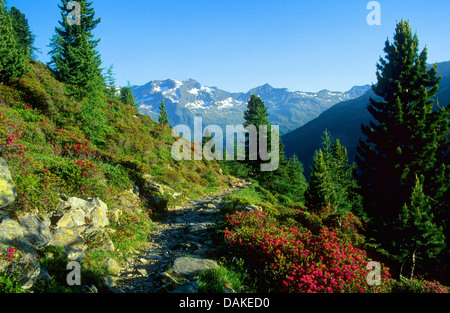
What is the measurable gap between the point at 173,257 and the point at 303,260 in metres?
4.43

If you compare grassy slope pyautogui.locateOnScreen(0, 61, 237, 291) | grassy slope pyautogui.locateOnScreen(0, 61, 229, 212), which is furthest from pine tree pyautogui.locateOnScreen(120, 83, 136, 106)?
grassy slope pyautogui.locateOnScreen(0, 61, 237, 291)

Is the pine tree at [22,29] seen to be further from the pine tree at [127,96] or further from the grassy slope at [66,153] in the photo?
the grassy slope at [66,153]

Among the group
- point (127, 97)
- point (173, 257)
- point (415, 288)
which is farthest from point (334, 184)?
point (127, 97)

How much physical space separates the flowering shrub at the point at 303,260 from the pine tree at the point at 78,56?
52.3 feet

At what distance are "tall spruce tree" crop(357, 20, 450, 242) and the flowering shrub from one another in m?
9.03

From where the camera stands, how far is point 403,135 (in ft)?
52.6

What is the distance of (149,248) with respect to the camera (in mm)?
8789

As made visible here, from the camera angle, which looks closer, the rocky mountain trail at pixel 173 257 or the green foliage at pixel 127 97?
the rocky mountain trail at pixel 173 257

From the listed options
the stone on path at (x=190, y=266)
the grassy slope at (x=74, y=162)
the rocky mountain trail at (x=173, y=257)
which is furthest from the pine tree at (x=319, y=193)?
the stone on path at (x=190, y=266)

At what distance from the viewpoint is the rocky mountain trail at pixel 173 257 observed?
5.58 meters

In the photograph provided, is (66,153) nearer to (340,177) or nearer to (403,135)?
(403,135)

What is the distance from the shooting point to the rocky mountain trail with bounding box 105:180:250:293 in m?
5.58

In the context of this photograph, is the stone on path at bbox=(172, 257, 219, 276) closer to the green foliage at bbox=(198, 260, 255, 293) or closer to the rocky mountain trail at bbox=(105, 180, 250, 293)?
the rocky mountain trail at bbox=(105, 180, 250, 293)
